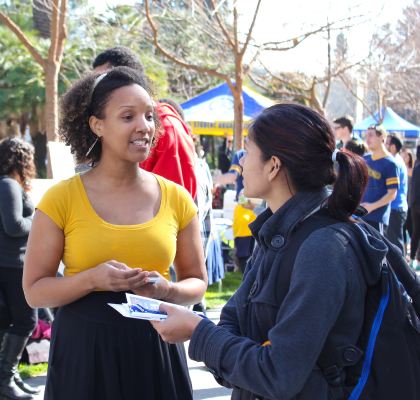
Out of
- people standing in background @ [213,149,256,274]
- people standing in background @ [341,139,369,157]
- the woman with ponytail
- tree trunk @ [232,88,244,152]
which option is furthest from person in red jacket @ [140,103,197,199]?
tree trunk @ [232,88,244,152]

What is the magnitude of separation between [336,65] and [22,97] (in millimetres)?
10324

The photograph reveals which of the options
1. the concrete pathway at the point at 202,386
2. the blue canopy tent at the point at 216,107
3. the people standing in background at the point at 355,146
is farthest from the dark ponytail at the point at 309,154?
the blue canopy tent at the point at 216,107

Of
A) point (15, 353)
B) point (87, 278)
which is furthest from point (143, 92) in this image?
point (15, 353)

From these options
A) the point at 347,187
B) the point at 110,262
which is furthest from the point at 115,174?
the point at 347,187

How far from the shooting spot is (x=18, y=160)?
12.1ft

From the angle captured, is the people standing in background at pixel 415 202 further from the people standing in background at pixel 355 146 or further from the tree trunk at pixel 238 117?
the tree trunk at pixel 238 117

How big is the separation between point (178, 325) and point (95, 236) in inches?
19.1

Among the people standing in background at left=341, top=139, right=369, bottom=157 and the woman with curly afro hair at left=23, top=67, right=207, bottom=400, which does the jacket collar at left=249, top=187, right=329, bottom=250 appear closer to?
the woman with curly afro hair at left=23, top=67, right=207, bottom=400

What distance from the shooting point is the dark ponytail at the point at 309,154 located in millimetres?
1427

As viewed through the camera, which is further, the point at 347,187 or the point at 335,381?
the point at 347,187

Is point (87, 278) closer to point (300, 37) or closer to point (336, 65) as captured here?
point (300, 37)

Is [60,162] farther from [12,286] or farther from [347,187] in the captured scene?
[347,187]

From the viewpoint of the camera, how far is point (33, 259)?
5.67 feet

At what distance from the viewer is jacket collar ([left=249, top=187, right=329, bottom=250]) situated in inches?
55.9
